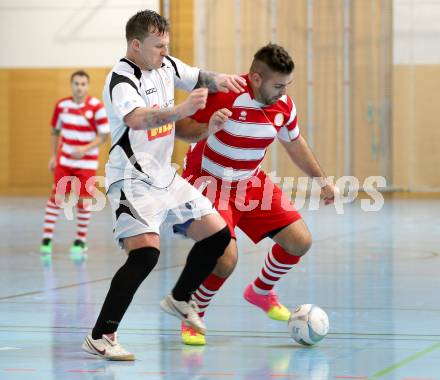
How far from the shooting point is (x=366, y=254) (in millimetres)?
9469

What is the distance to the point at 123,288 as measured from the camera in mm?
4883

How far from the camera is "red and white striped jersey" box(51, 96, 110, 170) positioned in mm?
10195

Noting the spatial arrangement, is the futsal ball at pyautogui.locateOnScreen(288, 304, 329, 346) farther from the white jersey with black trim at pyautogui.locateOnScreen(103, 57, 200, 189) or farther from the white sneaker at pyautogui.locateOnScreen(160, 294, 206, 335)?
the white jersey with black trim at pyautogui.locateOnScreen(103, 57, 200, 189)

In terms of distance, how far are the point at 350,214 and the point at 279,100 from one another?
28.9ft

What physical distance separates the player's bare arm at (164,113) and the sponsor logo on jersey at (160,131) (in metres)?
0.23

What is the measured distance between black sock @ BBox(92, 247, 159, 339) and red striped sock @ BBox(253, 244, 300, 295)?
0.97m

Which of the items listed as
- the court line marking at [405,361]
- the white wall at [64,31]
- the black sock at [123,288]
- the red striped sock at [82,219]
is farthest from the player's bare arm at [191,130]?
the white wall at [64,31]

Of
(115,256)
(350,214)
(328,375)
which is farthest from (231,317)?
(350,214)

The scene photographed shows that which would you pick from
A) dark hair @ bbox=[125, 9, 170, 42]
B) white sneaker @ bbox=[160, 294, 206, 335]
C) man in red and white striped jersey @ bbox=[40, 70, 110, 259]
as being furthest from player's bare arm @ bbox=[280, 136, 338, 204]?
man in red and white striped jersey @ bbox=[40, 70, 110, 259]

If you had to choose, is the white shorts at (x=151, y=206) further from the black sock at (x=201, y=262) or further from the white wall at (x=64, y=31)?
the white wall at (x=64, y=31)

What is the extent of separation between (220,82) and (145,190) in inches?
29.9

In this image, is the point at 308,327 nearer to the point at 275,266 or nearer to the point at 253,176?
the point at 275,266

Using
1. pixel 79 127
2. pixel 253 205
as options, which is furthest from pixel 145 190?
pixel 79 127

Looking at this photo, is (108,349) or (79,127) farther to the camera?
(79,127)
